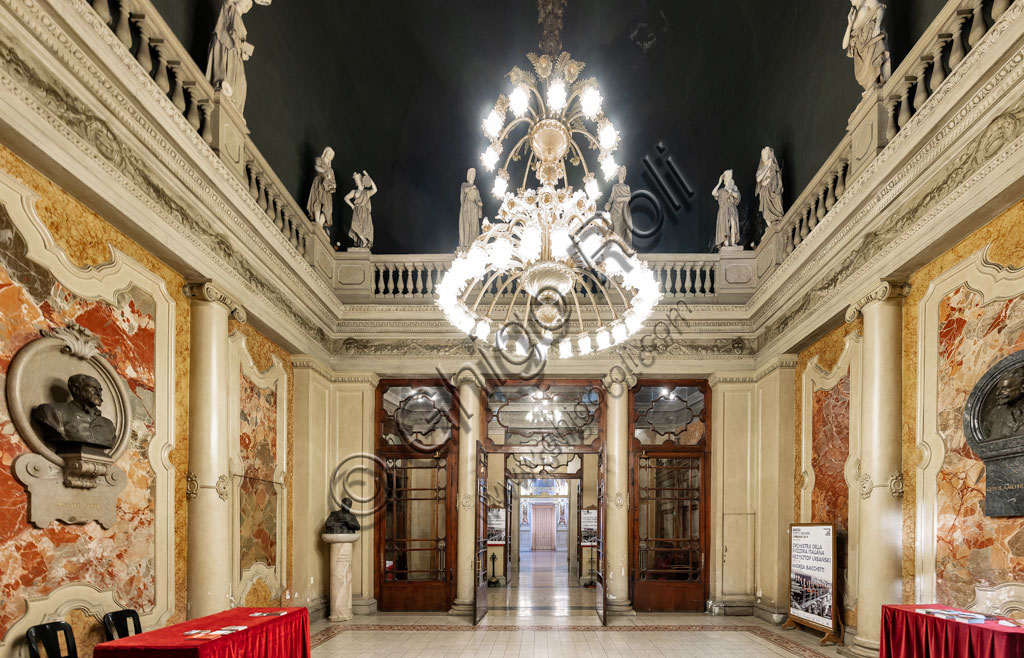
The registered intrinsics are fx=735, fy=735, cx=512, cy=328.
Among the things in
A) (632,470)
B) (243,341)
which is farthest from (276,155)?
(632,470)

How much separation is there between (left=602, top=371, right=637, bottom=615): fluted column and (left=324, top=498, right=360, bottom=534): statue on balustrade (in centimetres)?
373

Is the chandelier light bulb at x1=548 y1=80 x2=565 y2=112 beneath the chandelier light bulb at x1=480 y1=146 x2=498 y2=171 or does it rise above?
above

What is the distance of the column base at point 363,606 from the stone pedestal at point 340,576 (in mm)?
417

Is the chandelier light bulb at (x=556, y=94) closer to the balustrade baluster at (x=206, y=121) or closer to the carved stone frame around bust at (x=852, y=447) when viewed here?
the balustrade baluster at (x=206, y=121)

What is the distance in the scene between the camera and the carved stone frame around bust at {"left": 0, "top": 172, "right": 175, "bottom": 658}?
187 inches

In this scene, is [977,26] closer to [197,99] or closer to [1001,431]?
[1001,431]

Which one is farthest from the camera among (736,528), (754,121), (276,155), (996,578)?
(754,121)

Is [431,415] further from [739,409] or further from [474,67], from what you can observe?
[474,67]

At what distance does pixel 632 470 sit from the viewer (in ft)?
38.4

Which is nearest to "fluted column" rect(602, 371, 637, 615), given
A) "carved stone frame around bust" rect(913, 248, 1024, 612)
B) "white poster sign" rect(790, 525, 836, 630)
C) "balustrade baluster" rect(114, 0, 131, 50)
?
"white poster sign" rect(790, 525, 836, 630)

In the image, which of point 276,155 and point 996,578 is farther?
point 276,155

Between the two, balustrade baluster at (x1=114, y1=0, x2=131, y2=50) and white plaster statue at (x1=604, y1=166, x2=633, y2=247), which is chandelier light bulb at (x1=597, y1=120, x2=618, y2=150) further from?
white plaster statue at (x1=604, y1=166, x2=633, y2=247)

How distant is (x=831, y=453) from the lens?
29.1ft

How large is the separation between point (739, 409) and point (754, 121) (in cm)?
466
